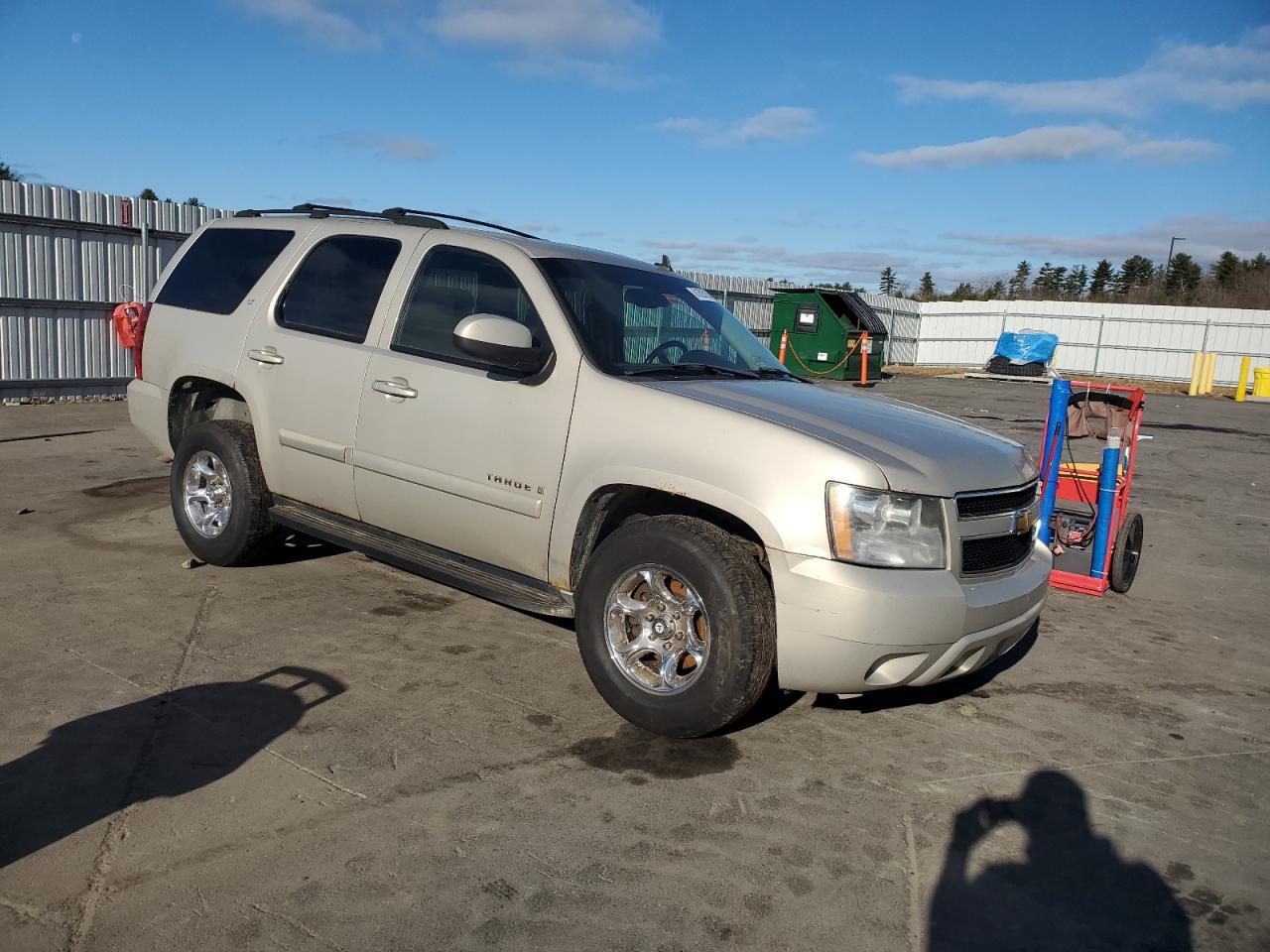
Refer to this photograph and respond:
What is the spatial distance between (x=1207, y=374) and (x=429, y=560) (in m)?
32.7

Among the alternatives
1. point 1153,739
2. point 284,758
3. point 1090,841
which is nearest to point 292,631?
point 284,758

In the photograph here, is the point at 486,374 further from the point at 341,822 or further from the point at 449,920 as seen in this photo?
the point at 449,920

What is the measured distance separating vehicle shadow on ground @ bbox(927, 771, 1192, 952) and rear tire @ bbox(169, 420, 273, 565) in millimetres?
3947

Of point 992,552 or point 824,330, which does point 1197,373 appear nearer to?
point 824,330

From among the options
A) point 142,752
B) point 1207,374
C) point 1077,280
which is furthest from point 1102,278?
point 142,752

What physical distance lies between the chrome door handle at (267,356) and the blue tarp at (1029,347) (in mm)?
31037

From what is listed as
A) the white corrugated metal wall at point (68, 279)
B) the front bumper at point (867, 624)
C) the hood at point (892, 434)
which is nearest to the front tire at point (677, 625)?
the front bumper at point (867, 624)

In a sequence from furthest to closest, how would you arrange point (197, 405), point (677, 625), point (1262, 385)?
point (1262, 385), point (197, 405), point (677, 625)

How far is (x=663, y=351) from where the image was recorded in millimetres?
4727

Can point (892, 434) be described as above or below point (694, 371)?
below

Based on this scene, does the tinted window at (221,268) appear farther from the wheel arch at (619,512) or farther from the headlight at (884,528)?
the headlight at (884,528)

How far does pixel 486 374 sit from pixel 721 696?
1.78 metres

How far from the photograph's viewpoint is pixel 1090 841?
11.0ft

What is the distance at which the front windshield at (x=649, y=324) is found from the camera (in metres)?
4.49
